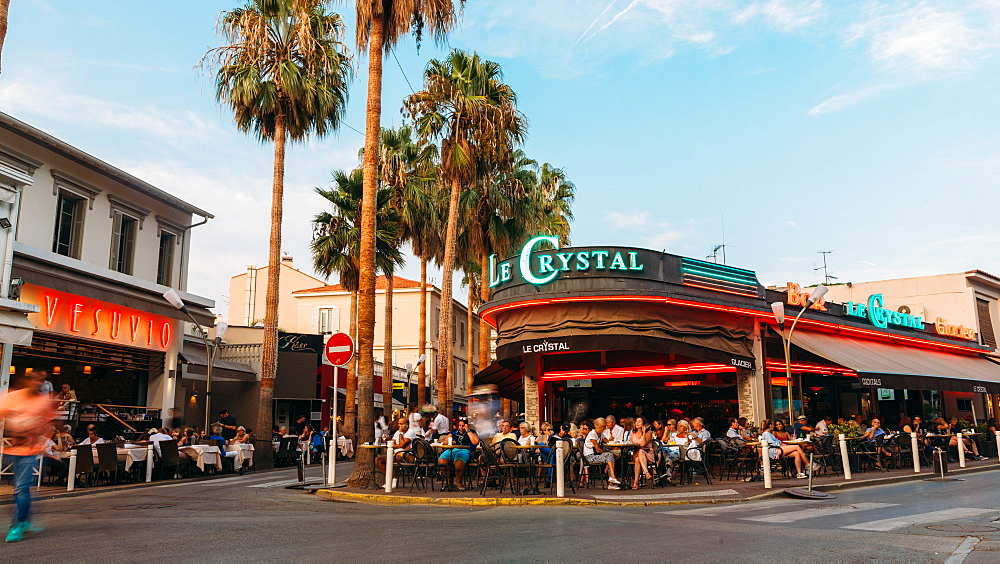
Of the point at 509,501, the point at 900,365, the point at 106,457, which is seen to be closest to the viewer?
the point at 509,501

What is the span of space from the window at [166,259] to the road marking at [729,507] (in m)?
19.8

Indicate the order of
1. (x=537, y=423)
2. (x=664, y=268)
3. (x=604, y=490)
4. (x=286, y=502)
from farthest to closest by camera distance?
(x=537, y=423), (x=664, y=268), (x=604, y=490), (x=286, y=502)

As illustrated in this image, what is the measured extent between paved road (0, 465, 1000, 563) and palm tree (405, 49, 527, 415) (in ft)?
50.4

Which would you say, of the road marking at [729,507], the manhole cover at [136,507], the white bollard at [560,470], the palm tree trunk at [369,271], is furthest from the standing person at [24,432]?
the road marking at [729,507]

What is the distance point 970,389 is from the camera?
27.1 m

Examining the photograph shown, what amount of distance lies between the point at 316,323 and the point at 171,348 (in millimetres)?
27208

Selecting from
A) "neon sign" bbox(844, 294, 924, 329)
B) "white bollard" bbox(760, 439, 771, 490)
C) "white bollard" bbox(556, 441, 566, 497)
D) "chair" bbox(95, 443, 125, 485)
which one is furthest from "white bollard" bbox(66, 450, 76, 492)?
"neon sign" bbox(844, 294, 924, 329)

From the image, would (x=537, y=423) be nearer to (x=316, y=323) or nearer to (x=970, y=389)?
(x=970, y=389)

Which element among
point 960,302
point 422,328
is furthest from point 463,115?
point 960,302

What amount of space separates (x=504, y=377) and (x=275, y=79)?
1211cm

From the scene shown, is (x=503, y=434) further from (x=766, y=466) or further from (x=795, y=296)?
(x=795, y=296)

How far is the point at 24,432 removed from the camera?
850 centimetres

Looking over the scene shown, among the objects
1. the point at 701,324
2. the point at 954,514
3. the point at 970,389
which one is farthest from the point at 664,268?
the point at 970,389

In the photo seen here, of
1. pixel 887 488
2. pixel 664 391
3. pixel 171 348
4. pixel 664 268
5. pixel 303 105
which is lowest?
pixel 887 488
